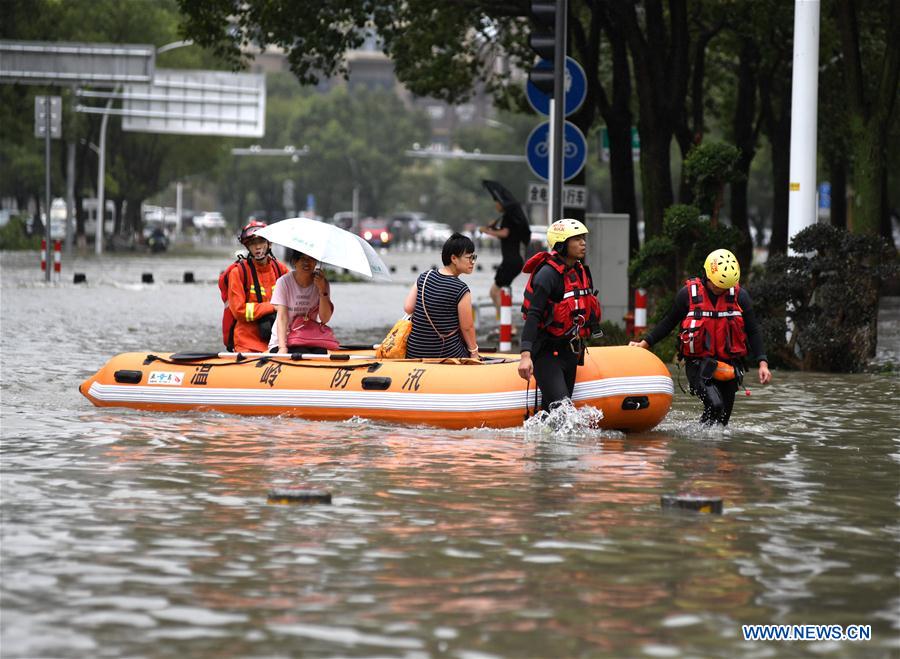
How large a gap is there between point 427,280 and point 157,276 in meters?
36.5

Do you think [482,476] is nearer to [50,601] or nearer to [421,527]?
[421,527]

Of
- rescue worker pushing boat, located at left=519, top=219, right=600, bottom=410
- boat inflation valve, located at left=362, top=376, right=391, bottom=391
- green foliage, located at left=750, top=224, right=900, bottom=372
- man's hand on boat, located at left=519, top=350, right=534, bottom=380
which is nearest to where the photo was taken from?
man's hand on boat, located at left=519, top=350, right=534, bottom=380

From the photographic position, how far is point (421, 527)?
8.52m

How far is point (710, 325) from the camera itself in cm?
1246

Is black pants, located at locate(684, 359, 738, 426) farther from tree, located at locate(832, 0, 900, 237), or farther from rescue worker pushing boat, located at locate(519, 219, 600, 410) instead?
tree, located at locate(832, 0, 900, 237)

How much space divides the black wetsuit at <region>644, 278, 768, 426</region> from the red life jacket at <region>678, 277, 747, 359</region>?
0.04 metres

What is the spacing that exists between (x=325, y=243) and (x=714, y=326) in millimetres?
3112

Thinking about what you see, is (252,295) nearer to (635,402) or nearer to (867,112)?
(635,402)

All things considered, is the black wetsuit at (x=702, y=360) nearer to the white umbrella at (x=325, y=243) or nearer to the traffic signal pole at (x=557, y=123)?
the white umbrella at (x=325, y=243)

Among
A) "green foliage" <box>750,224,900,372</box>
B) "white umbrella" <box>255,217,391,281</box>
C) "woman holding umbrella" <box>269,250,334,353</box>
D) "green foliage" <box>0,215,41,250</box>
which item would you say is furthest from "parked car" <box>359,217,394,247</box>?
"white umbrella" <box>255,217,391,281</box>

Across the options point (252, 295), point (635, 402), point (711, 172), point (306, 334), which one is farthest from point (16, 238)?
point (635, 402)

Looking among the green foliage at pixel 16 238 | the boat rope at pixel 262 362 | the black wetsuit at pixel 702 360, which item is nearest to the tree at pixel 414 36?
the boat rope at pixel 262 362

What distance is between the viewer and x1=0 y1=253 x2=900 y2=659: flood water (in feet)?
20.7

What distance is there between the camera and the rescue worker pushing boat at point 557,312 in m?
12.0
